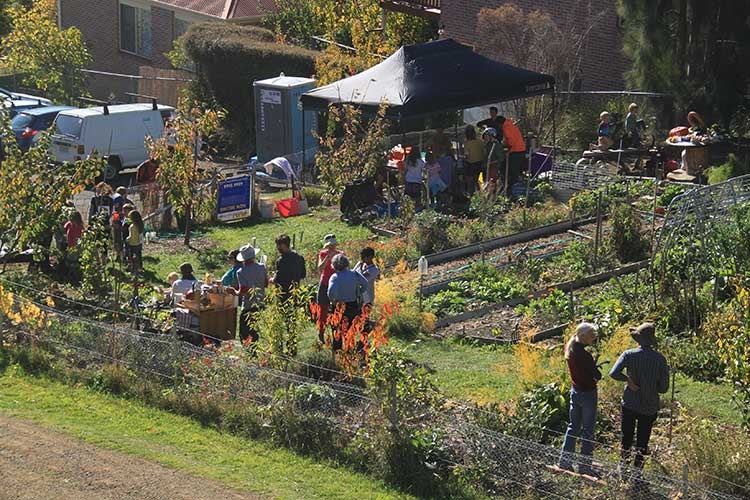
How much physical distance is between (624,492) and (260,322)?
Result: 15.8 feet

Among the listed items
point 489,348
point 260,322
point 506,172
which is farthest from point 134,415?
point 506,172

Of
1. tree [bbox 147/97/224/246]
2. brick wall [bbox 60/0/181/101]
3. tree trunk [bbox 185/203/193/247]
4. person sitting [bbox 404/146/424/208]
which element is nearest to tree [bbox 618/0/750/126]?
person sitting [bbox 404/146/424/208]

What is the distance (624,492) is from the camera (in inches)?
397

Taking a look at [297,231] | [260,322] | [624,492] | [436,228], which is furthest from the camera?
[297,231]

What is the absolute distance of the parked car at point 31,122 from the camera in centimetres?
2989

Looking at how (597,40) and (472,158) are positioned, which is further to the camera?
(597,40)

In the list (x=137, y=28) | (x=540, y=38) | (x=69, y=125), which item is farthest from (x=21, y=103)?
(x=540, y=38)

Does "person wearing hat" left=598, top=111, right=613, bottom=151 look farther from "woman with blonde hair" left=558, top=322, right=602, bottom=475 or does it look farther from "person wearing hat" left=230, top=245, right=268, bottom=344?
"woman with blonde hair" left=558, top=322, right=602, bottom=475

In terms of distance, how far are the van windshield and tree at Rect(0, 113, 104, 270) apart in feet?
38.2

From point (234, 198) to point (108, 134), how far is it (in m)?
6.62

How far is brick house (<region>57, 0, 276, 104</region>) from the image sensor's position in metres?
40.9

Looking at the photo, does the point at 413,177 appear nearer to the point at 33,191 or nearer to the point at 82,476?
the point at 33,191

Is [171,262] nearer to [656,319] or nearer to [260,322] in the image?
[260,322]

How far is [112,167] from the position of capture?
28.7 m
